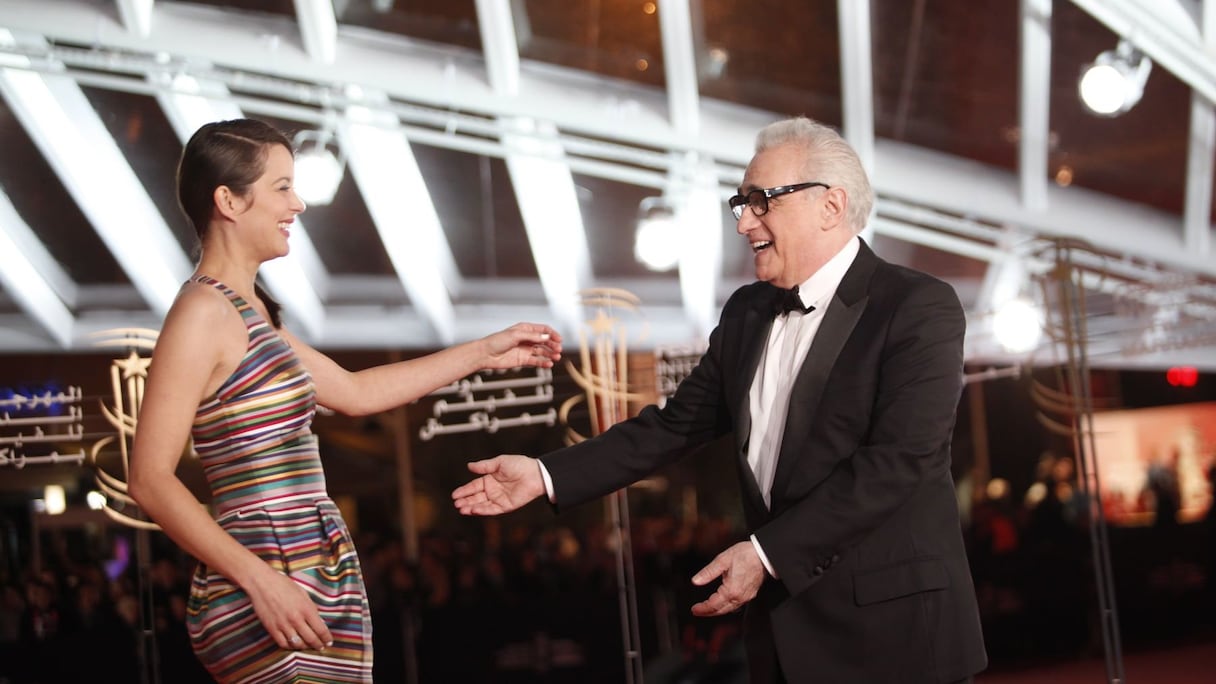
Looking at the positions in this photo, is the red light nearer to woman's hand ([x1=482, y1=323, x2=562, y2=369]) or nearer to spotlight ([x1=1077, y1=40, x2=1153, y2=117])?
spotlight ([x1=1077, y1=40, x2=1153, y2=117])

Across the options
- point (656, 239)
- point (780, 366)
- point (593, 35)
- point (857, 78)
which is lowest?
point (780, 366)

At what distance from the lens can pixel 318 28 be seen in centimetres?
607

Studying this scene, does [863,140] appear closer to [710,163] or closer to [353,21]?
[710,163]

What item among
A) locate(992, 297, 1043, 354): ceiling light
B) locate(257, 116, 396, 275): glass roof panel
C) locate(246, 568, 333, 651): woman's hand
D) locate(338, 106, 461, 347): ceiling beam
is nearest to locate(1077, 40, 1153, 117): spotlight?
locate(992, 297, 1043, 354): ceiling light

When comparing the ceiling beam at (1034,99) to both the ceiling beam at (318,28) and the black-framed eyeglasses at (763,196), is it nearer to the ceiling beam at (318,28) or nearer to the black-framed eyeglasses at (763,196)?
the ceiling beam at (318,28)

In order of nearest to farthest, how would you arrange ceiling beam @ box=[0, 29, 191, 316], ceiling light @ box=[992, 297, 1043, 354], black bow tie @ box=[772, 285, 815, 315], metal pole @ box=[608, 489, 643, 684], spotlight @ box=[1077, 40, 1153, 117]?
1. black bow tie @ box=[772, 285, 815, 315]
2. ceiling beam @ box=[0, 29, 191, 316]
3. metal pole @ box=[608, 489, 643, 684]
4. spotlight @ box=[1077, 40, 1153, 117]
5. ceiling light @ box=[992, 297, 1043, 354]

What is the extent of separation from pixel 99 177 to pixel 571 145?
2.57 metres

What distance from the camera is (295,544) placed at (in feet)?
6.35

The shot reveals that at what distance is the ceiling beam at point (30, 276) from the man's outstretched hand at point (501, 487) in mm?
3655

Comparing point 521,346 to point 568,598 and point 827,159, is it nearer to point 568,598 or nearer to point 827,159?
point 827,159

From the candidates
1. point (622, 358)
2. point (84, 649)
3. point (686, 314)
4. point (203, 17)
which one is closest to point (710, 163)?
point (686, 314)

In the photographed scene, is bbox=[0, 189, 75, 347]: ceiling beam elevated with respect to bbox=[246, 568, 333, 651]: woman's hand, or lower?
elevated

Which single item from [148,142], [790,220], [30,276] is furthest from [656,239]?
[790,220]

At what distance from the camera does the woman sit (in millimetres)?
1850
